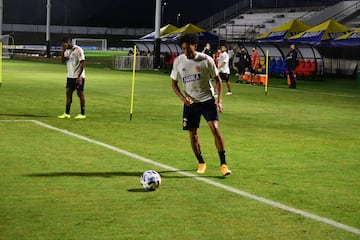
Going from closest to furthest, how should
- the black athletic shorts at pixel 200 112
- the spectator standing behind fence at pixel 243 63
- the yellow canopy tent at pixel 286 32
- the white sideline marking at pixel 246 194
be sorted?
the white sideline marking at pixel 246 194 → the black athletic shorts at pixel 200 112 → the spectator standing behind fence at pixel 243 63 → the yellow canopy tent at pixel 286 32

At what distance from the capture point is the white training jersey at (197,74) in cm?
1080

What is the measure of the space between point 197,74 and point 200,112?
1.96 feet

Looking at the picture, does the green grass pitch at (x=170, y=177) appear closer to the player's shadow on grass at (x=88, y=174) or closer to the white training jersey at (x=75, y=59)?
the player's shadow on grass at (x=88, y=174)

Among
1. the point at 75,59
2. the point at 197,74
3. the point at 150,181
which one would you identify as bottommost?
the point at 150,181

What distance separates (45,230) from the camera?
7.42 meters

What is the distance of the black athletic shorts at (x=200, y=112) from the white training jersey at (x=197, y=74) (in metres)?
0.08

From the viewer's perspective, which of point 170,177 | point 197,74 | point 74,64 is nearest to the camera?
point 170,177

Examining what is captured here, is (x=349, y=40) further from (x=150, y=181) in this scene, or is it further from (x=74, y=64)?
(x=150, y=181)

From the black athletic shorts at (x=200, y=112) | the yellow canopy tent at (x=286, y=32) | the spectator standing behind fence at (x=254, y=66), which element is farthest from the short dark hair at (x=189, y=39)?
the yellow canopy tent at (x=286, y=32)

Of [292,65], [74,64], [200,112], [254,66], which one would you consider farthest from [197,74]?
[254,66]

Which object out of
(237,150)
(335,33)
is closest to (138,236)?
(237,150)

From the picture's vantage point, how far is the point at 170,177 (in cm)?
1066

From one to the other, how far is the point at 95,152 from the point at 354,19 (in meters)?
44.8

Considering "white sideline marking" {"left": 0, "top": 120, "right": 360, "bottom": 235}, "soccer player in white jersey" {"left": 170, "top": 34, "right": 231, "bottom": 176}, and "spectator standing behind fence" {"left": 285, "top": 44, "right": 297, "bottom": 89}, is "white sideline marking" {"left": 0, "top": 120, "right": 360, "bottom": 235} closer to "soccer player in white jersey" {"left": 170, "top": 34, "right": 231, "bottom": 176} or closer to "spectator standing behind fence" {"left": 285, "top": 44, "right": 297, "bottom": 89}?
"soccer player in white jersey" {"left": 170, "top": 34, "right": 231, "bottom": 176}
